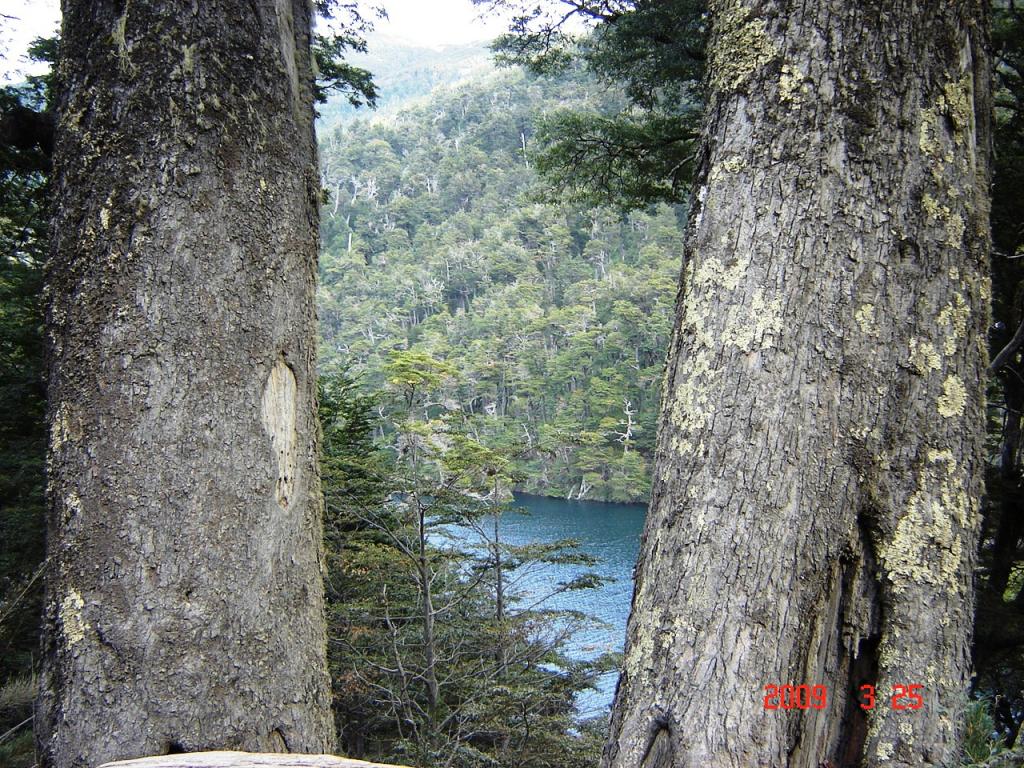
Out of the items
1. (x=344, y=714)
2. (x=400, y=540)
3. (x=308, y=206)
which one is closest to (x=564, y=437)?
(x=400, y=540)

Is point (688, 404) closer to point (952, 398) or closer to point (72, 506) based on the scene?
point (952, 398)

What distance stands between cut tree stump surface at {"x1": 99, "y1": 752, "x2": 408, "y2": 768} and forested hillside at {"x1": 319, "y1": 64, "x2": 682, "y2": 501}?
21474 millimetres

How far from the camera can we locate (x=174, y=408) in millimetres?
1462

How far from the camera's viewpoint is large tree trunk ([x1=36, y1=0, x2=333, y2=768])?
1.40m

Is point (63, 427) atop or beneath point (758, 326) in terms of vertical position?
beneath

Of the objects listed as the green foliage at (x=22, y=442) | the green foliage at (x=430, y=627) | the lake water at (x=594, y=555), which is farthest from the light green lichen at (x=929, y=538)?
the lake water at (x=594, y=555)

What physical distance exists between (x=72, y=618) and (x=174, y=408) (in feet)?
1.53

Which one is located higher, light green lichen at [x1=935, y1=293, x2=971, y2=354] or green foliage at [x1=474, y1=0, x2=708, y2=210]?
green foliage at [x1=474, y1=0, x2=708, y2=210]

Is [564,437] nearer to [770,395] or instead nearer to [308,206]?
[308,206]

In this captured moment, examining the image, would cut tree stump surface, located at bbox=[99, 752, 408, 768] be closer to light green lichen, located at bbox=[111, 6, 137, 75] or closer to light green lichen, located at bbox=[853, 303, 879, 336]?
light green lichen, located at bbox=[853, 303, 879, 336]

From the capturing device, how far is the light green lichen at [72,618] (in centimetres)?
140
